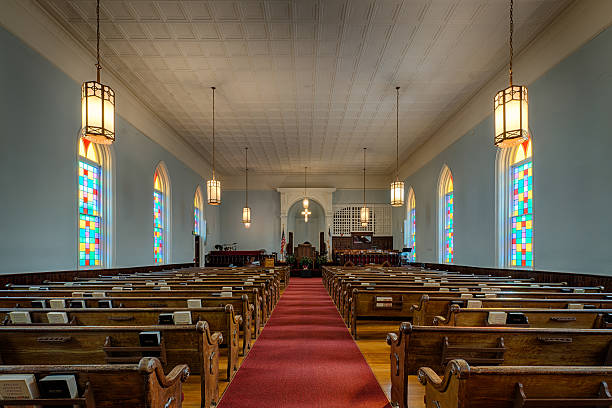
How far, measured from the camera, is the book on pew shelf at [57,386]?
5.41 ft

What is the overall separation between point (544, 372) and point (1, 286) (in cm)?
627

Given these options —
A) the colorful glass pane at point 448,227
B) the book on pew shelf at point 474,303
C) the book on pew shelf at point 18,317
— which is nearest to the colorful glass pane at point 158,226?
the colorful glass pane at point 448,227

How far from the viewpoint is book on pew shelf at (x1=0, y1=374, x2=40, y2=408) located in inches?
64.3

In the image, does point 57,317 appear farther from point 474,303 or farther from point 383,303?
point 383,303

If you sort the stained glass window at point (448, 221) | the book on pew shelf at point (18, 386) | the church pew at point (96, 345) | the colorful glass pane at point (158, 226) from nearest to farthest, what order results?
1. the book on pew shelf at point (18, 386)
2. the church pew at point (96, 345)
3. the colorful glass pane at point (158, 226)
4. the stained glass window at point (448, 221)

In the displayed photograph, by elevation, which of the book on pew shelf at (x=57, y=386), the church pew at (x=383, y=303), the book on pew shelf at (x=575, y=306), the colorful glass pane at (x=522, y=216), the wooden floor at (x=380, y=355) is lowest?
the wooden floor at (x=380, y=355)

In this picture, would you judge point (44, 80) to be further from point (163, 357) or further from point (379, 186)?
point (379, 186)

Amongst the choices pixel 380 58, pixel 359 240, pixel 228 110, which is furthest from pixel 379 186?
pixel 380 58

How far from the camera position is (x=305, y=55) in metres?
8.05

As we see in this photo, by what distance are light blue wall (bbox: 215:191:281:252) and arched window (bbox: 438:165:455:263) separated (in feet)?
32.4

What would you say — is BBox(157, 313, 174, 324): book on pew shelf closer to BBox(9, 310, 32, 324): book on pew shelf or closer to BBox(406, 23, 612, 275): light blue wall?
BBox(9, 310, 32, 324): book on pew shelf

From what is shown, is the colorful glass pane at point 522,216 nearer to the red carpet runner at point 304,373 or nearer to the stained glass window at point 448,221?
the stained glass window at point 448,221

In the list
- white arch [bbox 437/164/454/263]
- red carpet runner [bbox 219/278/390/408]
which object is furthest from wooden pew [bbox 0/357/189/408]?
white arch [bbox 437/164/454/263]

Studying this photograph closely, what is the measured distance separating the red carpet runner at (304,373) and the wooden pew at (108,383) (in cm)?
154
